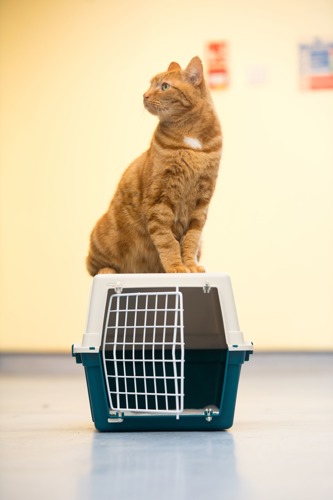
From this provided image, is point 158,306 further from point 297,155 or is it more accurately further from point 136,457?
point 297,155

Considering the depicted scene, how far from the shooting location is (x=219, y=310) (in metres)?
1.73

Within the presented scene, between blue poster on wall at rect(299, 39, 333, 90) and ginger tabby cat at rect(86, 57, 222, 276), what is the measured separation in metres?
2.13

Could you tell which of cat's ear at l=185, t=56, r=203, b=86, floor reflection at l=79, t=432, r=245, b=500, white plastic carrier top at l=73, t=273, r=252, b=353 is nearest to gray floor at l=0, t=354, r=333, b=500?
floor reflection at l=79, t=432, r=245, b=500

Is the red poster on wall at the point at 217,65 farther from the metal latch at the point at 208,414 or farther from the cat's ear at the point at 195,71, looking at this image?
the metal latch at the point at 208,414

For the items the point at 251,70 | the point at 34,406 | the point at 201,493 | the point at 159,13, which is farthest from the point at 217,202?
the point at 201,493

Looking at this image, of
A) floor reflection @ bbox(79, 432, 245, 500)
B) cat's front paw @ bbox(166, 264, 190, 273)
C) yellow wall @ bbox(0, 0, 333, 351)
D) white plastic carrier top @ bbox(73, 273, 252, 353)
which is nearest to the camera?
floor reflection @ bbox(79, 432, 245, 500)

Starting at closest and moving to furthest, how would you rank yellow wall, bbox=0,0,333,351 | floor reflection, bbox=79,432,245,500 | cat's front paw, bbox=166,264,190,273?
floor reflection, bbox=79,432,245,500
cat's front paw, bbox=166,264,190,273
yellow wall, bbox=0,0,333,351

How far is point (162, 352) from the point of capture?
1.68 metres

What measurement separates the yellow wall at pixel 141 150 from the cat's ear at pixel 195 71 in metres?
2.01

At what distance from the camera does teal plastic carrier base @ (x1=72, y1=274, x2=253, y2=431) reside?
168 centimetres

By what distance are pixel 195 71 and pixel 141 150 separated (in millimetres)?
2086

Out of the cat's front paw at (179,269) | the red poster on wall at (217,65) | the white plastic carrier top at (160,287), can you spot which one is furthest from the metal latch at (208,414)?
the red poster on wall at (217,65)

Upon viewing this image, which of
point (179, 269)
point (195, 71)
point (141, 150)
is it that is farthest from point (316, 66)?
point (179, 269)

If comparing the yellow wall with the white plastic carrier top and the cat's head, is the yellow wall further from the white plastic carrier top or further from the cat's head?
the white plastic carrier top
